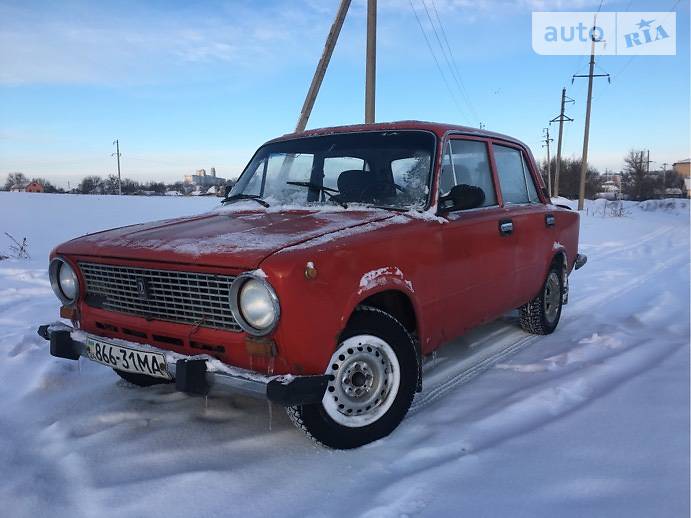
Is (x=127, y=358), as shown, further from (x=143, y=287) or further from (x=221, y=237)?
(x=221, y=237)

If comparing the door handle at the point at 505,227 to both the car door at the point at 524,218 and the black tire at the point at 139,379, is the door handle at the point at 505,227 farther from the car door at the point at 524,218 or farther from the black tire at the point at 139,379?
the black tire at the point at 139,379

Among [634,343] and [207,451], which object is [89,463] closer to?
[207,451]

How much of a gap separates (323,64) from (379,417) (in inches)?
363

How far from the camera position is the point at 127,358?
2.83 meters

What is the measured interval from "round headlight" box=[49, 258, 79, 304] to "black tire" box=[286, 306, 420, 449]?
167 cm

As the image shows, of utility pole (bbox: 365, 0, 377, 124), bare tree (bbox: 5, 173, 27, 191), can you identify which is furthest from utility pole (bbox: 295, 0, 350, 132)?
bare tree (bbox: 5, 173, 27, 191)

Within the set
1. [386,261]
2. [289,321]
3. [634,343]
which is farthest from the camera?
[634,343]

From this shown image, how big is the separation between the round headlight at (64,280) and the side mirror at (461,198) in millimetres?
2384

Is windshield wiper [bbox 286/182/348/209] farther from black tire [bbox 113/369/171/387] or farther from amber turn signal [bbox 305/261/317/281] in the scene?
black tire [bbox 113/369/171/387]

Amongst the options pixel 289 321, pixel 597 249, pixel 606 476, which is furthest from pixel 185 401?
pixel 597 249

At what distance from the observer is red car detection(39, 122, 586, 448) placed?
8.21 ft

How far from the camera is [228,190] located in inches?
A: 180

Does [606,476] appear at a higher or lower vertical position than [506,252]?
lower

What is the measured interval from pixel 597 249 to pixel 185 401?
11.5 meters
